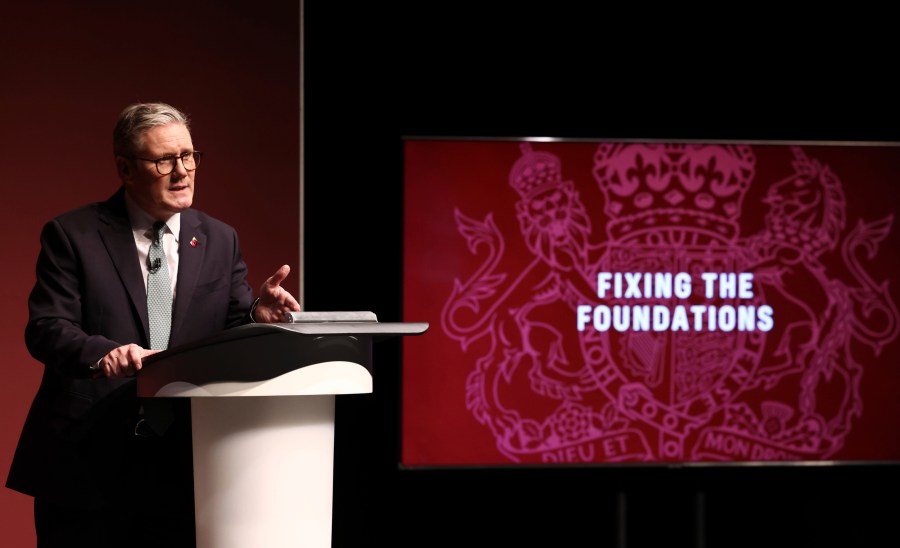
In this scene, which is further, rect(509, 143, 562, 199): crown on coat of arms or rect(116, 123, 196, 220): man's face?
rect(509, 143, 562, 199): crown on coat of arms

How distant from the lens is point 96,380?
→ 1834mm

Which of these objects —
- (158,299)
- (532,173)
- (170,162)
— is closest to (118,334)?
(158,299)

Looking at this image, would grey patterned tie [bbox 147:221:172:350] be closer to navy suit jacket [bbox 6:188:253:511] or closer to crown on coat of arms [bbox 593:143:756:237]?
navy suit jacket [bbox 6:188:253:511]

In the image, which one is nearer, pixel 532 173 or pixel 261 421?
pixel 261 421

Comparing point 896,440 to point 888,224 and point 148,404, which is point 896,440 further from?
point 148,404

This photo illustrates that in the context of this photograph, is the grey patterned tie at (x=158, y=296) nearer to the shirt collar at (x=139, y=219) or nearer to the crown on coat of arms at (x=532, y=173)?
the shirt collar at (x=139, y=219)

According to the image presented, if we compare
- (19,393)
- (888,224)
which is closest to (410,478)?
(19,393)

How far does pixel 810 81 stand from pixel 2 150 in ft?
10.4

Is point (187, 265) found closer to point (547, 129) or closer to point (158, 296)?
point (158, 296)

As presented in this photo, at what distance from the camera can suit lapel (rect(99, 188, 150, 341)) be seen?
182 cm

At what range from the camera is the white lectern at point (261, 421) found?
4.71 feet

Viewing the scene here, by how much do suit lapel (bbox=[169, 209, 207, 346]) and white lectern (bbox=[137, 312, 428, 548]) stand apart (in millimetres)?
351

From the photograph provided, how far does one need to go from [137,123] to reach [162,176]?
0.41 ft

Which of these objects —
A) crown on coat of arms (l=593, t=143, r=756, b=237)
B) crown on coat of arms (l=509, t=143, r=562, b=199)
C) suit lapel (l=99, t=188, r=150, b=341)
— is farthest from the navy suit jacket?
crown on coat of arms (l=593, t=143, r=756, b=237)
